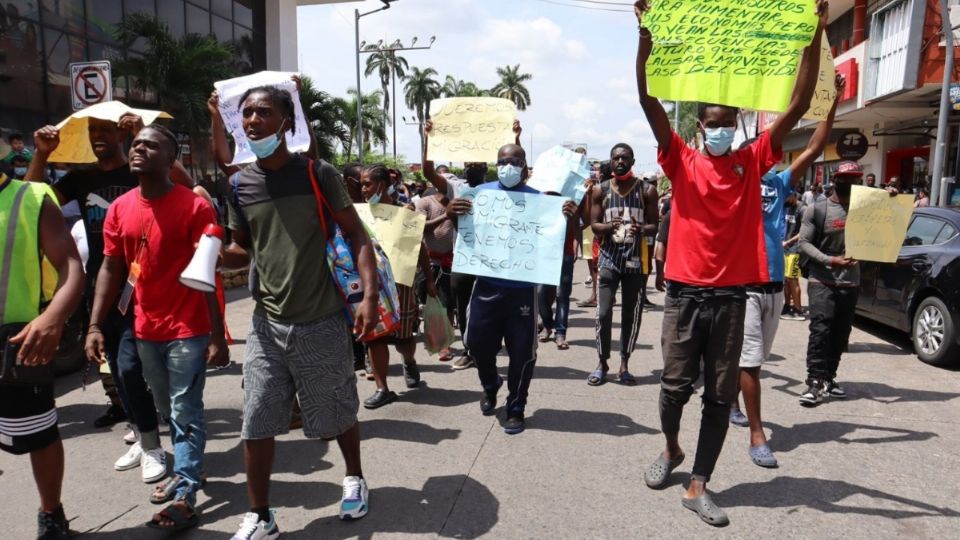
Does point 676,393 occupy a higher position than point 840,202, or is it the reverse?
point 840,202

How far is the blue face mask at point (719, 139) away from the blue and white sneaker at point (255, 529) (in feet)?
9.25

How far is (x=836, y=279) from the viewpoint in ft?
16.8

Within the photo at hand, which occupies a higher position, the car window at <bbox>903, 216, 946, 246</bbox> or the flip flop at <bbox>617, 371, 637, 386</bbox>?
the car window at <bbox>903, 216, 946, 246</bbox>

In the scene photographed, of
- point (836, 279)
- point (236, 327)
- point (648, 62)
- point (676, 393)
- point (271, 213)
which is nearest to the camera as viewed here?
point (271, 213)

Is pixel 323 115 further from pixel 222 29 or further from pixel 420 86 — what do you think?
pixel 420 86

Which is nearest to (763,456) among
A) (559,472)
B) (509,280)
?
(559,472)

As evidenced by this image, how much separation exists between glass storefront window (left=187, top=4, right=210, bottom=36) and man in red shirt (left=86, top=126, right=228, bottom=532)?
16872 mm

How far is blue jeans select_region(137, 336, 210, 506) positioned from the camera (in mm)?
3205

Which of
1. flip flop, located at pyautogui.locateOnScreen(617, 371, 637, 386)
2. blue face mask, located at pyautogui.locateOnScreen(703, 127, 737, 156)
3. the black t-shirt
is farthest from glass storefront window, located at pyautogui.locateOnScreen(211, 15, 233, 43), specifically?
blue face mask, located at pyautogui.locateOnScreen(703, 127, 737, 156)

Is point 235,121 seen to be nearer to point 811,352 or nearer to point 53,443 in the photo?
point 53,443

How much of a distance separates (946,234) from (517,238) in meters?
4.91

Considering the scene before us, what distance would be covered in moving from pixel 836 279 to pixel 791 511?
2.51 meters

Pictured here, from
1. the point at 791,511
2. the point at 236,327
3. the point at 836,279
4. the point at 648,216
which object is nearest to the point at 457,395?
the point at 648,216

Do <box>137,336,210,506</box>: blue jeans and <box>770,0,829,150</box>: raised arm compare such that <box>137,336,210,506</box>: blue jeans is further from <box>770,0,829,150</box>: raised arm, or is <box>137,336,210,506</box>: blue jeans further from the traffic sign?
the traffic sign
